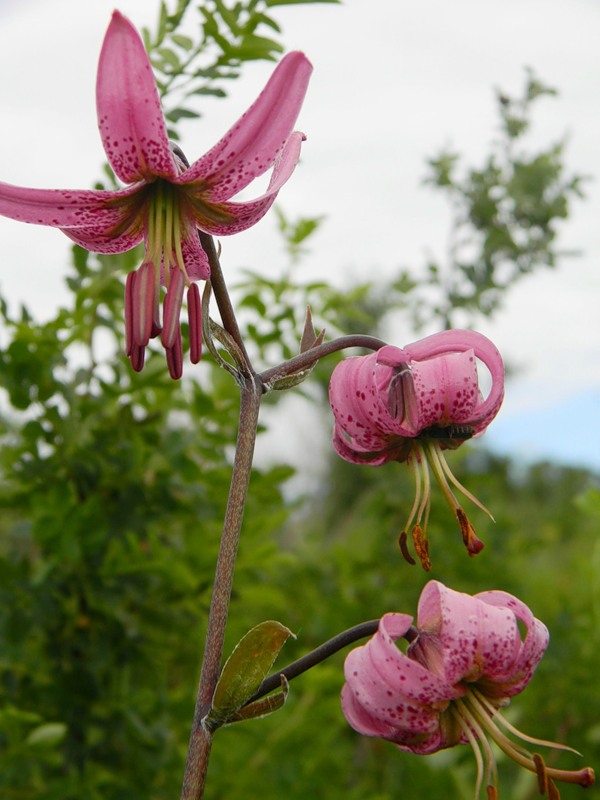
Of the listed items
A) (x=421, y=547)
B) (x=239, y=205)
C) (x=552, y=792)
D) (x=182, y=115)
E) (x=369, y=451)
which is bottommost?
(x=552, y=792)

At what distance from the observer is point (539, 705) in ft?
9.32

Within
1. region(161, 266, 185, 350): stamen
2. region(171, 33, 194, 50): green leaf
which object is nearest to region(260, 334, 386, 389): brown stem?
region(161, 266, 185, 350): stamen

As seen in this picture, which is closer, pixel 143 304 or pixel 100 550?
pixel 143 304

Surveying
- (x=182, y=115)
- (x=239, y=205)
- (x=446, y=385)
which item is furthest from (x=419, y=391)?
(x=182, y=115)

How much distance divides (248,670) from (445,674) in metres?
0.19

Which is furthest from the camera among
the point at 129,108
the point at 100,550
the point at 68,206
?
the point at 100,550

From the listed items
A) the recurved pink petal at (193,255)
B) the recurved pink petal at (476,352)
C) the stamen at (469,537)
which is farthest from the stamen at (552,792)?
the recurved pink petal at (193,255)

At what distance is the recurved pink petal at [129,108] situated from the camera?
0.75 m

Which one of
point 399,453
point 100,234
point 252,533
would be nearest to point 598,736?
point 252,533

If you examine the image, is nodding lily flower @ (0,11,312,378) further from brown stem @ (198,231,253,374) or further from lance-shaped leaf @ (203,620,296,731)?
lance-shaped leaf @ (203,620,296,731)

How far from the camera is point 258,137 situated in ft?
2.73

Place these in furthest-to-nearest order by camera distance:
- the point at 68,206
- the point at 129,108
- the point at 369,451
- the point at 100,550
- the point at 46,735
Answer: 1. the point at 100,550
2. the point at 46,735
3. the point at 369,451
4. the point at 68,206
5. the point at 129,108

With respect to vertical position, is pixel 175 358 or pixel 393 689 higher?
pixel 175 358

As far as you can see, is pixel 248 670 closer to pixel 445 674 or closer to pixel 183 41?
pixel 445 674
